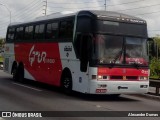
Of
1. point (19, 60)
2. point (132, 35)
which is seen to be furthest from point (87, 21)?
point (19, 60)

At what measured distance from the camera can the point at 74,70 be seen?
16.5 meters

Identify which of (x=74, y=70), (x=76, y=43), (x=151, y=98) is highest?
(x=76, y=43)

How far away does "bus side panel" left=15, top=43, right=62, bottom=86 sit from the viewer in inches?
725

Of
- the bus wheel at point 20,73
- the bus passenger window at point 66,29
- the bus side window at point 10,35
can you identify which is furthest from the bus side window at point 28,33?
the bus passenger window at point 66,29

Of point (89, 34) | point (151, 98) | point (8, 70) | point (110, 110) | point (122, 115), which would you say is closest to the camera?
point (122, 115)

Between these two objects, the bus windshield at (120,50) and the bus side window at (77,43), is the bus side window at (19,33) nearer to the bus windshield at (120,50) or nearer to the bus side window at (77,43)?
the bus side window at (77,43)

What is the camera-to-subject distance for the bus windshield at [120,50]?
15.2 metres

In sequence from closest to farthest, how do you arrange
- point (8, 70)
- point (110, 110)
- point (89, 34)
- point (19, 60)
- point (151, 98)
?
point (110, 110), point (89, 34), point (151, 98), point (19, 60), point (8, 70)

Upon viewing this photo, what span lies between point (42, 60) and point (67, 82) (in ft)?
10.9

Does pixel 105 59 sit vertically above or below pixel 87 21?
below

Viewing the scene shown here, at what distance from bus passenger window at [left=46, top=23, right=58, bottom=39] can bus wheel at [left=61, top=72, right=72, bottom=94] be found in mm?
2045

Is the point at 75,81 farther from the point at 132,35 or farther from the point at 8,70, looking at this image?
the point at 8,70

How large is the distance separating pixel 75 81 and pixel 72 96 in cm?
75

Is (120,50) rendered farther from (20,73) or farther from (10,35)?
(10,35)
